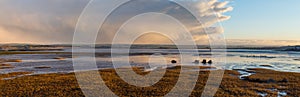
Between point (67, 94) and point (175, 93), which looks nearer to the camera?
point (67, 94)

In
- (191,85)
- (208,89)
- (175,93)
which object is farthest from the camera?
(191,85)

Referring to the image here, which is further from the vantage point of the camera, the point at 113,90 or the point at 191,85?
the point at 191,85

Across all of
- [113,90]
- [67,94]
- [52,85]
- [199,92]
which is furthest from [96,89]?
[199,92]

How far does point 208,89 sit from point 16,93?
14834 millimetres

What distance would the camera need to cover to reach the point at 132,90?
62.1ft

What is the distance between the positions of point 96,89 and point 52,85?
4.35 m

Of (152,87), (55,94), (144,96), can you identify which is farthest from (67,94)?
(152,87)

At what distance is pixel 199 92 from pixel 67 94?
9964mm

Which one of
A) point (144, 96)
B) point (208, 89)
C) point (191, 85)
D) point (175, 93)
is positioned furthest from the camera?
point (191, 85)

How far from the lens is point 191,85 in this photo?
70.7ft

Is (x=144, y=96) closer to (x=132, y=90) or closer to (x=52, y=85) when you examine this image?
(x=132, y=90)

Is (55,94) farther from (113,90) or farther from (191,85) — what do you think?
(191,85)

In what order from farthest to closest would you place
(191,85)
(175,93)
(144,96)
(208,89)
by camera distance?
(191,85), (208,89), (175,93), (144,96)

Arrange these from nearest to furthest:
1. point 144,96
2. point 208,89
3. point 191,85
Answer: point 144,96, point 208,89, point 191,85
